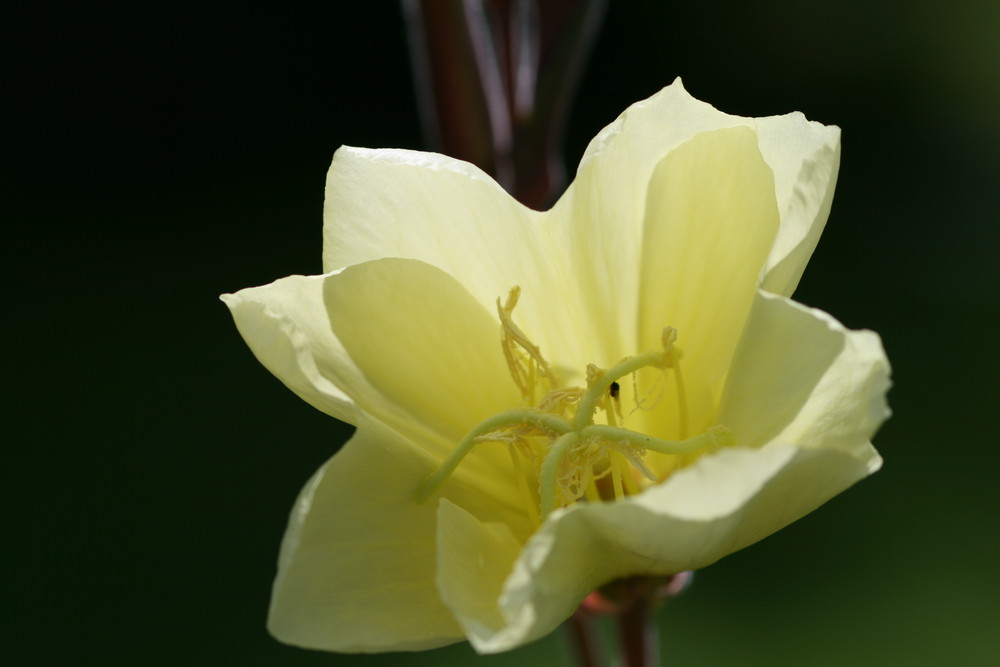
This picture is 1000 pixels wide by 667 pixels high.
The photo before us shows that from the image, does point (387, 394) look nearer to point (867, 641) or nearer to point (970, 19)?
point (867, 641)

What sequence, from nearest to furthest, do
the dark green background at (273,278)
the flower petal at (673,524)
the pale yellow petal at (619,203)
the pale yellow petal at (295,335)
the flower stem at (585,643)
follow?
the flower petal at (673,524) → the pale yellow petal at (295,335) → the pale yellow petal at (619,203) → the flower stem at (585,643) → the dark green background at (273,278)

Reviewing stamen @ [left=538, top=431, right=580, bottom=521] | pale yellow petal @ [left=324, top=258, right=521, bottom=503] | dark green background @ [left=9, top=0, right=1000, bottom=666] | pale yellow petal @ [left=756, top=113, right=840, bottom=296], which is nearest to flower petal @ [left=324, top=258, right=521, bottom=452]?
pale yellow petal @ [left=324, top=258, right=521, bottom=503]

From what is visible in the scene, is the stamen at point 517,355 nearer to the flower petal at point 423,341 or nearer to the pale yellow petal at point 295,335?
the flower petal at point 423,341

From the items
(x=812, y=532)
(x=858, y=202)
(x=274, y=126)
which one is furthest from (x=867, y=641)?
(x=274, y=126)

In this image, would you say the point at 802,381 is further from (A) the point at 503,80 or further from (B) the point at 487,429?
(A) the point at 503,80

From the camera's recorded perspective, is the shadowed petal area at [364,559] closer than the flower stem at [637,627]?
Yes

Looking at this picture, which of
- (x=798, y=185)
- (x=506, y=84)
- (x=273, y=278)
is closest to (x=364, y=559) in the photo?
(x=798, y=185)

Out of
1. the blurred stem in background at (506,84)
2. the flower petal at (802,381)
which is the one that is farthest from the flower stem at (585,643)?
the flower petal at (802,381)
